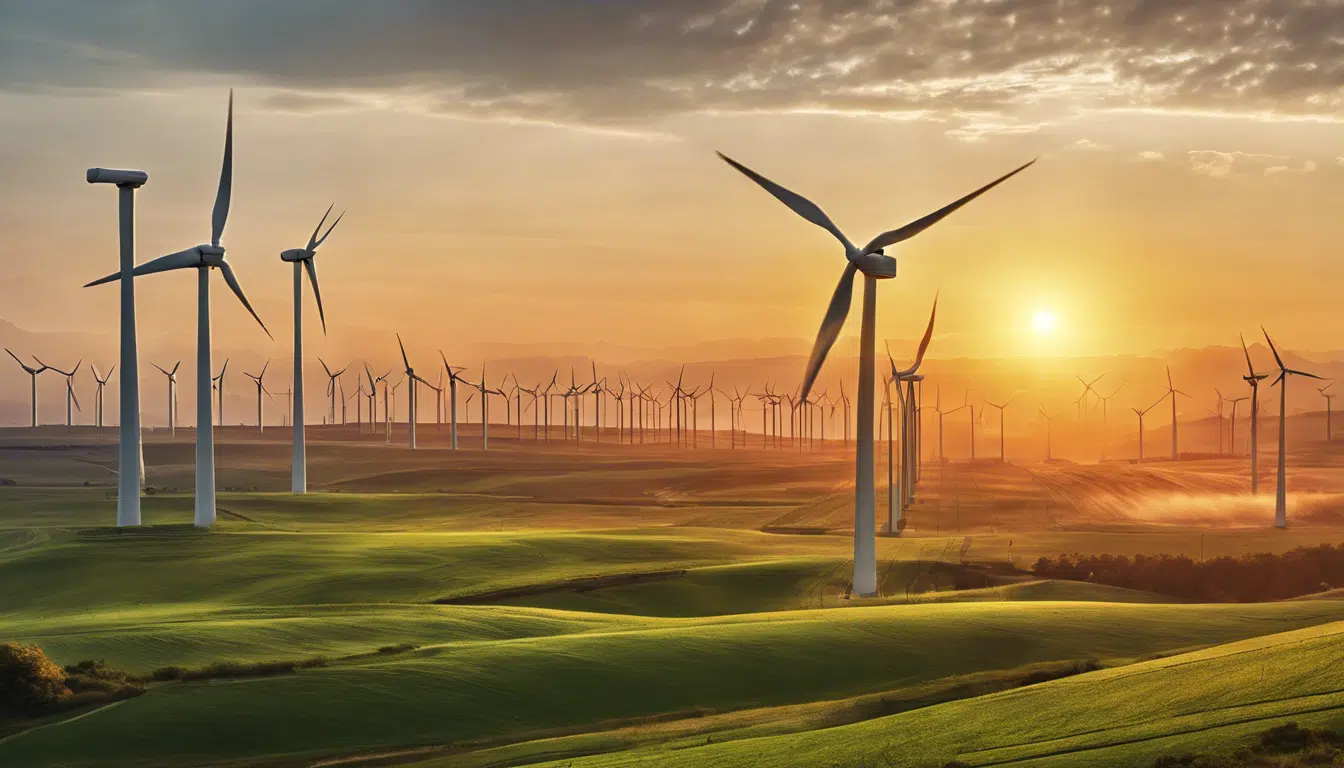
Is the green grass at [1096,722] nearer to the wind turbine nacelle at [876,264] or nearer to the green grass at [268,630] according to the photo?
the green grass at [268,630]

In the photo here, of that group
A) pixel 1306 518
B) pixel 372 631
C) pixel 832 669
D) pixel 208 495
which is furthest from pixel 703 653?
pixel 1306 518

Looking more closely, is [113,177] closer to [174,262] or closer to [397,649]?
[174,262]

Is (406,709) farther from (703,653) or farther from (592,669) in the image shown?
(703,653)

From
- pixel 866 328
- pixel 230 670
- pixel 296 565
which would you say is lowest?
pixel 296 565

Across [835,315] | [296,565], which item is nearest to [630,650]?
[835,315]

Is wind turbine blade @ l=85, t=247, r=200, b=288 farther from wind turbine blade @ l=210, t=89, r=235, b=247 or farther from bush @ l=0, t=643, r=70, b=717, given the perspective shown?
bush @ l=0, t=643, r=70, b=717

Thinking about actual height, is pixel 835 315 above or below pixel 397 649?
above
